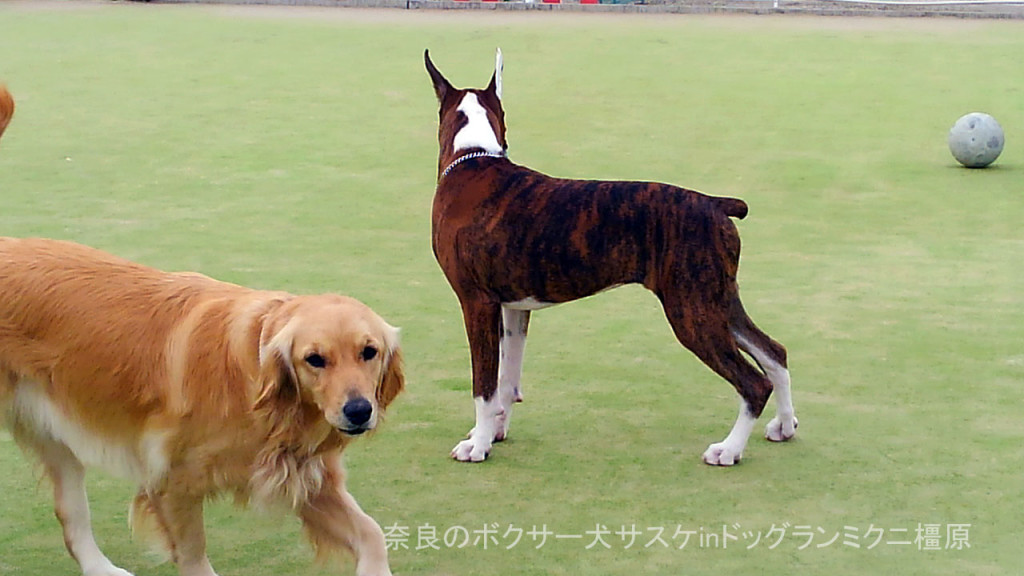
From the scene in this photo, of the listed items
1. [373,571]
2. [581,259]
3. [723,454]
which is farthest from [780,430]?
[373,571]

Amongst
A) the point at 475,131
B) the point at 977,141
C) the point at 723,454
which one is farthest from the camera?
the point at 977,141

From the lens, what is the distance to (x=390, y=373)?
352 cm

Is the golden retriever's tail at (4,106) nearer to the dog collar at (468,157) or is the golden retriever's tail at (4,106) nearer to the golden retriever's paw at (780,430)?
the dog collar at (468,157)

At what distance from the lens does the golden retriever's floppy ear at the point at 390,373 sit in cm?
347

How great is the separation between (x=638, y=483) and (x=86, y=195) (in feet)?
18.8

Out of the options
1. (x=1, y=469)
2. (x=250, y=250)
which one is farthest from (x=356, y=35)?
(x=1, y=469)

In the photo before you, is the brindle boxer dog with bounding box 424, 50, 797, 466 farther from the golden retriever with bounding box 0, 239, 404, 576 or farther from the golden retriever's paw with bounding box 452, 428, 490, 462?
the golden retriever with bounding box 0, 239, 404, 576

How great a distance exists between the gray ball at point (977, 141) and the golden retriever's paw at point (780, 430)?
586 cm

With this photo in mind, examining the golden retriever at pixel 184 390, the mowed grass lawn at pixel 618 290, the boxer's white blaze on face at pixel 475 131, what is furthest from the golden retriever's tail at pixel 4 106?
the boxer's white blaze on face at pixel 475 131

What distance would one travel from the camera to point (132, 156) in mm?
10445

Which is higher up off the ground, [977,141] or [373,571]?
[977,141]

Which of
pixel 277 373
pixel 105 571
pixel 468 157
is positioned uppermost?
pixel 468 157

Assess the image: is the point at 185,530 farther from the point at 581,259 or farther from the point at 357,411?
the point at 581,259

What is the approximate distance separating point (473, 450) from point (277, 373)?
5.49 feet
